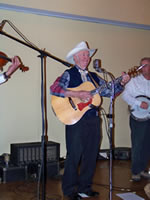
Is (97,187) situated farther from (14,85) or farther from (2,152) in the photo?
(14,85)

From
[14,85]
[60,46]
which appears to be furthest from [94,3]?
[14,85]

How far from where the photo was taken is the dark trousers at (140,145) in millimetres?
3293

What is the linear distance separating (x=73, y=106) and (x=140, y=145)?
3.74 feet

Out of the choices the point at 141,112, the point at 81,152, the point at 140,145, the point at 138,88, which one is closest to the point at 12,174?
the point at 81,152

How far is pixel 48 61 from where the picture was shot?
420 centimetres

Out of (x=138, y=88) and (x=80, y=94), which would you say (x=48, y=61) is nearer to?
(x=138, y=88)

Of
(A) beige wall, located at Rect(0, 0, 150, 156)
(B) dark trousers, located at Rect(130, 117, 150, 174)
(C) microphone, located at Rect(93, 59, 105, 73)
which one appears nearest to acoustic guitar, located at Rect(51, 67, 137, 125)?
(C) microphone, located at Rect(93, 59, 105, 73)

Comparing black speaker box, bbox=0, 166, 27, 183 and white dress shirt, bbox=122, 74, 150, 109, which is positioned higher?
white dress shirt, bbox=122, 74, 150, 109

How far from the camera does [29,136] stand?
405 cm

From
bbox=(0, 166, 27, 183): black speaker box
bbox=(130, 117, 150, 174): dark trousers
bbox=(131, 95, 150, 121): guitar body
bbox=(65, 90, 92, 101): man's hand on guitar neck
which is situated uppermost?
bbox=(65, 90, 92, 101): man's hand on guitar neck

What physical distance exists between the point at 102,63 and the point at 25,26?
144cm

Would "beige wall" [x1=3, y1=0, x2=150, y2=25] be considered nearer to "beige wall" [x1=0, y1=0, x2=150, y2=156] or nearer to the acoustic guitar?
"beige wall" [x1=0, y1=0, x2=150, y2=156]

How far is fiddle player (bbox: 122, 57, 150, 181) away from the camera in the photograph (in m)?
3.23

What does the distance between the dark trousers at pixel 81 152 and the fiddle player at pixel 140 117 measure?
74 centimetres
